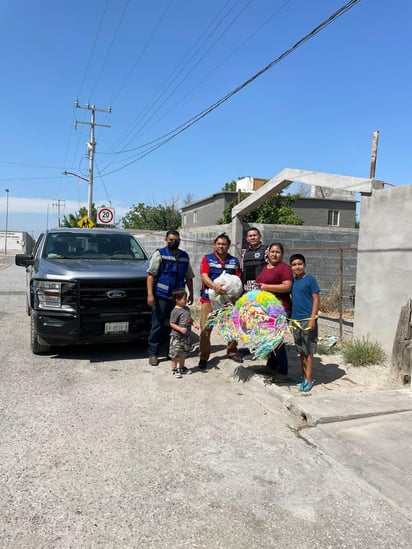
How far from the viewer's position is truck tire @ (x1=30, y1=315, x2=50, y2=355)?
6.16m

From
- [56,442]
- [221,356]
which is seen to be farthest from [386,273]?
[56,442]

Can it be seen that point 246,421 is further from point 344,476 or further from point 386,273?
point 386,273

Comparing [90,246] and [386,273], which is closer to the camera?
[386,273]

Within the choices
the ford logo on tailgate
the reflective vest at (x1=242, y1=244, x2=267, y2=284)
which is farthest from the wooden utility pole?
the ford logo on tailgate

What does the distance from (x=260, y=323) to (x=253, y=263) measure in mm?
1541

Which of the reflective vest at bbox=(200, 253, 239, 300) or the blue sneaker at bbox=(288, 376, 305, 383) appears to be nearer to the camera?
the blue sneaker at bbox=(288, 376, 305, 383)

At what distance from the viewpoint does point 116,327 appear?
6.11m

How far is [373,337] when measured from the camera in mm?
6293

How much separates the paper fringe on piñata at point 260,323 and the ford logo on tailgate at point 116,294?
1.79m

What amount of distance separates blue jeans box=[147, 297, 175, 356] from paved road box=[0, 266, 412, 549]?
2.72ft

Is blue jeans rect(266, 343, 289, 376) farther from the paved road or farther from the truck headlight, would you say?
the truck headlight

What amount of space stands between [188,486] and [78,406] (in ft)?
6.12

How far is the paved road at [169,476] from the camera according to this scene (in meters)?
2.64

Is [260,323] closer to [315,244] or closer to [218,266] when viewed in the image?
[218,266]
